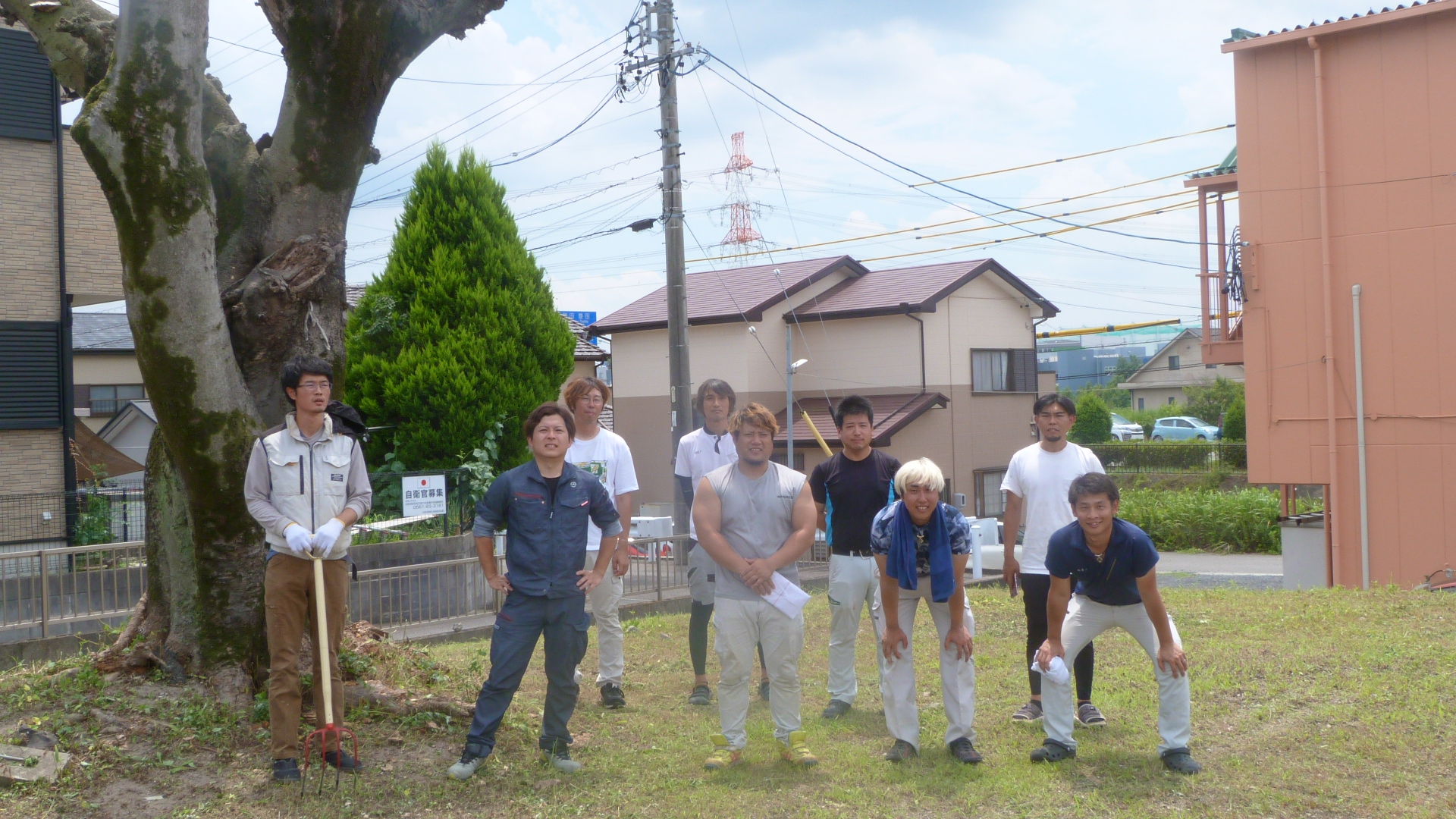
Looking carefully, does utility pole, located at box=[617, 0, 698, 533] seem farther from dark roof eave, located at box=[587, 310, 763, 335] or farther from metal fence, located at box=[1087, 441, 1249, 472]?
metal fence, located at box=[1087, 441, 1249, 472]

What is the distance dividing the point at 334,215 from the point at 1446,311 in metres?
13.5

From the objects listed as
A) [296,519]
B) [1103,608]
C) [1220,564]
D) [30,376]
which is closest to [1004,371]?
[1220,564]

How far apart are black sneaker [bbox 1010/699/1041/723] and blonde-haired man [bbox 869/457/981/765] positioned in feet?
2.11

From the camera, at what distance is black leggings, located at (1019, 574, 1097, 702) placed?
577 cm

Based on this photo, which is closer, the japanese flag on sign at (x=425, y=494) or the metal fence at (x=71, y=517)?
the japanese flag on sign at (x=425, y=494)

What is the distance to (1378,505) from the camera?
14.1 m

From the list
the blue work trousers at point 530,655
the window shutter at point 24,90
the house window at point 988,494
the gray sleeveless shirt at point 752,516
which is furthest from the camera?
the house window at point 988,494

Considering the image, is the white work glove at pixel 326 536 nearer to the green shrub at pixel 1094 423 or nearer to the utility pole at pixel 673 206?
the utility pole at pixel 673 206

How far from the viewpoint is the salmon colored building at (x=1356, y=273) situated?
13523 millimetres

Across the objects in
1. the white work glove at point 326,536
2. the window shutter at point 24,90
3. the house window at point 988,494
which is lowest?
the house window at point 988,494

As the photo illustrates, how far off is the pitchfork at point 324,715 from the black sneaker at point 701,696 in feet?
7.30

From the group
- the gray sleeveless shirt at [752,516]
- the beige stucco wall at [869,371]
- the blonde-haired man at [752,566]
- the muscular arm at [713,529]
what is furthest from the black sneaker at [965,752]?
the beige stucco wall at [869,371]

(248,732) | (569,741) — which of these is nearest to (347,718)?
(248,732)

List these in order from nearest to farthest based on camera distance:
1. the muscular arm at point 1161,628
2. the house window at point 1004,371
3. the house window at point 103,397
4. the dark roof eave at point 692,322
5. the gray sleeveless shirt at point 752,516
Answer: the muscular arm at point 1161,628, the gray sleeveless shirt at point 752,516, the dark roof eave at point 692,322, the house window at point 1004,371, the house window at point 103,397
